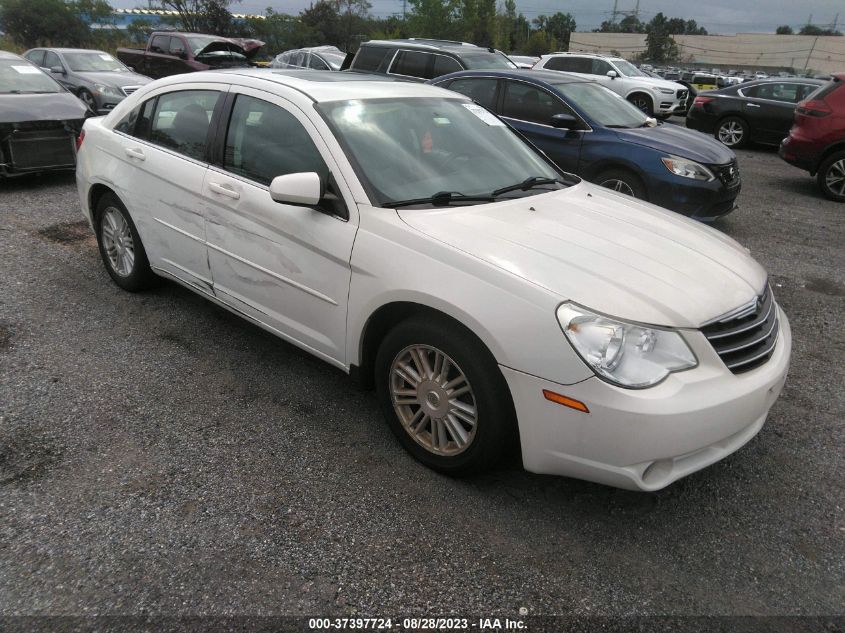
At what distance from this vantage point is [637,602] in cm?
229

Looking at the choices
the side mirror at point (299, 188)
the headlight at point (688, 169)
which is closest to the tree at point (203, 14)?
the headlight at point (688, 169)

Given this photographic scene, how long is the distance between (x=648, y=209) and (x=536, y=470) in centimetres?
176

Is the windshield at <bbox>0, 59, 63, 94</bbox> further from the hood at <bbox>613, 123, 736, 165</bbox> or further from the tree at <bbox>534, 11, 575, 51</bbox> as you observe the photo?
the tree at <bbox>534, 11, 575, 51</bbox>

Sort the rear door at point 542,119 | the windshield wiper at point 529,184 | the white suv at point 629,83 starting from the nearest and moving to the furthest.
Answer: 1. the windshield wiper at point 529,184
2. the rear door at point 542,119
3. the white suv at point 629,83

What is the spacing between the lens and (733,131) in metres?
12.9

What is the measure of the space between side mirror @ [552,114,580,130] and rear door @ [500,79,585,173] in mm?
75

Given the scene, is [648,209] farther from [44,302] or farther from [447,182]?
[44,302]

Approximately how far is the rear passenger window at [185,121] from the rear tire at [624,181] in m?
4.26

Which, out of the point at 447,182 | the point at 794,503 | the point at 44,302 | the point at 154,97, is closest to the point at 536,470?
the point at 794,503

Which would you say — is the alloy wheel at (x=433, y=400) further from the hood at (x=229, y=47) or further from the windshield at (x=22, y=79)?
the hood at (x=229, y=47)

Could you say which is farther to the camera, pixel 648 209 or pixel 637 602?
pixel 648 209

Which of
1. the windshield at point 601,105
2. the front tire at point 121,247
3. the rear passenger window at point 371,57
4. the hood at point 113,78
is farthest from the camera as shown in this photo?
the hood at point 113,78

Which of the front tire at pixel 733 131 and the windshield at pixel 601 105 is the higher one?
the windshield at pixel 601 105

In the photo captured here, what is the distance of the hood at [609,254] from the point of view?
244 cm
